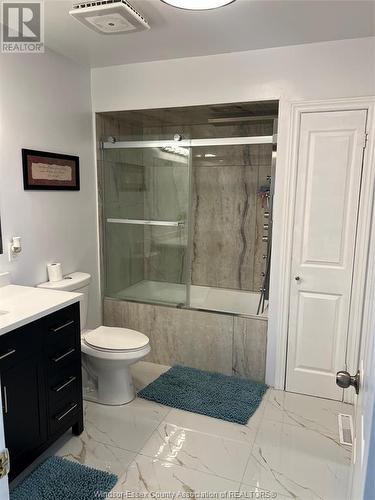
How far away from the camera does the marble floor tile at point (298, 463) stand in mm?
1900

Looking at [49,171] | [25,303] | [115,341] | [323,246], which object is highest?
[49,171]

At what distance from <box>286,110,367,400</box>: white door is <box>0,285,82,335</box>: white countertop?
158cm

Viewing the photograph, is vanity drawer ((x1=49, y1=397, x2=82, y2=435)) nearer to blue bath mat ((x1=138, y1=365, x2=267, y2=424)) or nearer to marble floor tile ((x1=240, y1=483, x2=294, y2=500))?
blue bath mat ((x1=138, y1=365, x2=267, y2=424))

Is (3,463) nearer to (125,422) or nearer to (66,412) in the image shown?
(66,412)

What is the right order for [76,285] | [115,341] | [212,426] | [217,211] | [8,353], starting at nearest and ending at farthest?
[8,353] → [212,426] → [115,341] → [76,285] → [217,211]

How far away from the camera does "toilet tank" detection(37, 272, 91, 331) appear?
2548 millimetres

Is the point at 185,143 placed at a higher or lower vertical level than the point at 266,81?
lower

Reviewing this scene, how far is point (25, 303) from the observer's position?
6.57ft

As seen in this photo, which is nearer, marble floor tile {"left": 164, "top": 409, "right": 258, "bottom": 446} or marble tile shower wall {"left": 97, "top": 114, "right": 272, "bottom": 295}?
marble floor tile {"left": 164, "top": 409, "right": 258, "bottom": 446}

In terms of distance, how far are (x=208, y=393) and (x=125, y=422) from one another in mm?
641

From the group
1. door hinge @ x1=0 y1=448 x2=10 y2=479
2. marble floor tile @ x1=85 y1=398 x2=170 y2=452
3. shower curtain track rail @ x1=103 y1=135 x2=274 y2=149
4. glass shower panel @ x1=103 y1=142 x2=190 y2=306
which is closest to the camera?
door hinge @ x1=0 y1=448 x2=10 y2=479

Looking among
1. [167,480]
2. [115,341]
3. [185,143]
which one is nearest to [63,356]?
[115,341]

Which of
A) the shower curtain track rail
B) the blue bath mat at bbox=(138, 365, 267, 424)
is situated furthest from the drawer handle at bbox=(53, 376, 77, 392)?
the shower curtain track rail

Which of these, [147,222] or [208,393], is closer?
[208,393]
